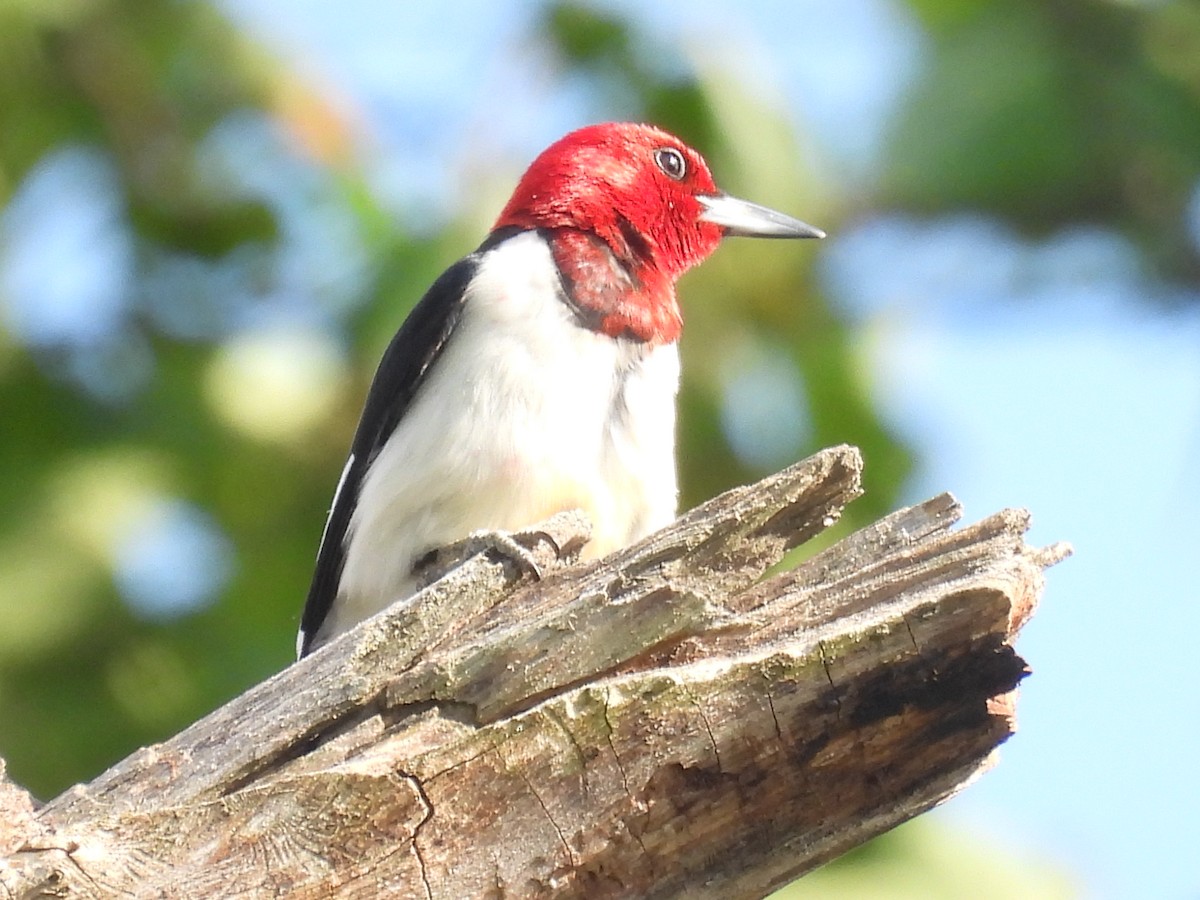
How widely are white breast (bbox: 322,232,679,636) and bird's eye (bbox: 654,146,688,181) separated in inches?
42.3

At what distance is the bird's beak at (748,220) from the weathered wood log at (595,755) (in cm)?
281

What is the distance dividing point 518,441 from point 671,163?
5.60ft

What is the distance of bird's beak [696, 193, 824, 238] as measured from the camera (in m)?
5.50

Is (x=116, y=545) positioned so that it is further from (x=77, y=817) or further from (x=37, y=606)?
(x=77, y=817)

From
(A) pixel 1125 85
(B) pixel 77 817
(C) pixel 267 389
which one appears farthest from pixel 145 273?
(B) pixel 77 817

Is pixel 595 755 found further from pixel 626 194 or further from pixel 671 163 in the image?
pixel 671 163

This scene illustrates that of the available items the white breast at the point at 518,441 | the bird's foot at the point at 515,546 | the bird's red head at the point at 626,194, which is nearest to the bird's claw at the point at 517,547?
the bird's foot at the point at 515,546

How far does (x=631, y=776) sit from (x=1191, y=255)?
12.4ft

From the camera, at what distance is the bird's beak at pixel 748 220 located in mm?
5504

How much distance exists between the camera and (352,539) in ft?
15.1

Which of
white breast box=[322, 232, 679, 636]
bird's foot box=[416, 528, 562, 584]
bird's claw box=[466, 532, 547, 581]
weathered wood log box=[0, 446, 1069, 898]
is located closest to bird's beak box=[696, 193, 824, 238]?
white breast box=[322, 232, 679, 636]

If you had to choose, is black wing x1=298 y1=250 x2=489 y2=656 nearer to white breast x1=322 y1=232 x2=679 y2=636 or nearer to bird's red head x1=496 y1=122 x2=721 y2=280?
white breast x1=322 y1=232 x2=679 y2=636

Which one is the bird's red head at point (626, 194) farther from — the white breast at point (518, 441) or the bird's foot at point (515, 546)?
the bird's foot at point (515, 546)

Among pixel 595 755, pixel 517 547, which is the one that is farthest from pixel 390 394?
pixel 595 755
